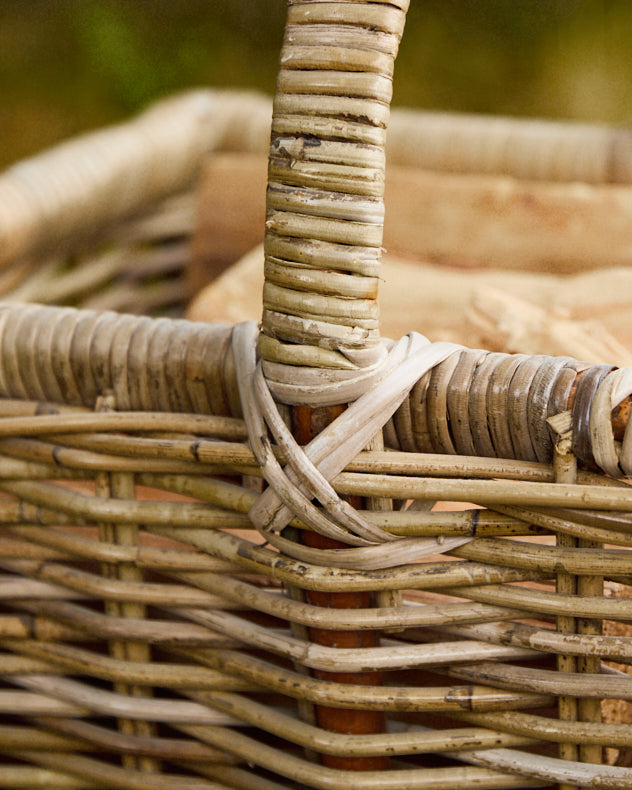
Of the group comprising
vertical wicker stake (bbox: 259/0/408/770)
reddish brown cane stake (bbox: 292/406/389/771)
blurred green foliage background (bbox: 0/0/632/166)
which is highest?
blurred green foliage background (bbox: 0/0/632/166)

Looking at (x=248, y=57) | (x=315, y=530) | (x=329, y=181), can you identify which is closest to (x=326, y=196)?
(x=329, y=181)

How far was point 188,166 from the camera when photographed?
3.58 ft

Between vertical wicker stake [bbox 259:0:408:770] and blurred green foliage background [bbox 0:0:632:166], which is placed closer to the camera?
→ vertical wicker stake [bbox 259:0:408:770]

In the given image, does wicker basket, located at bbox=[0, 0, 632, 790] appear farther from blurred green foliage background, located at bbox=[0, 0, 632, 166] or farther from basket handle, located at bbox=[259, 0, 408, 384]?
blurred green foliage background, located at bbox=[0, 0, 632, 166]

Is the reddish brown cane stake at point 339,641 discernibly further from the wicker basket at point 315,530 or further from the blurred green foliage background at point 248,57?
the blurred green foliage background at point 248,57

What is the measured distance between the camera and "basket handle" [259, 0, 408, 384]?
1.00 feet

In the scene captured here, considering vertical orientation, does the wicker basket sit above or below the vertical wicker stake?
below

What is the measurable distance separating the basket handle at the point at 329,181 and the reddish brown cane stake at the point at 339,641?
0.09 feet

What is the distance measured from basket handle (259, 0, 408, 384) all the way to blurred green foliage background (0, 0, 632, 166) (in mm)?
1294

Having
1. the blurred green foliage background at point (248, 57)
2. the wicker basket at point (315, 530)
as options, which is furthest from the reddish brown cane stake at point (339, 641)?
the blurred green foliage background at point (248, 57)

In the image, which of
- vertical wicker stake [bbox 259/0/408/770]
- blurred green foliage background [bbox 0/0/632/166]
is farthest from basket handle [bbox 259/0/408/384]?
blurred green foliage background [bbox 0/0/632/166]

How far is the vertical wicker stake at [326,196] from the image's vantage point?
1.00ft

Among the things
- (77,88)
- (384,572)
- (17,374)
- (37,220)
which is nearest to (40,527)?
(17,374)

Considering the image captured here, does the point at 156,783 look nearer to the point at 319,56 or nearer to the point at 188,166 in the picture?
the point at 319,56
